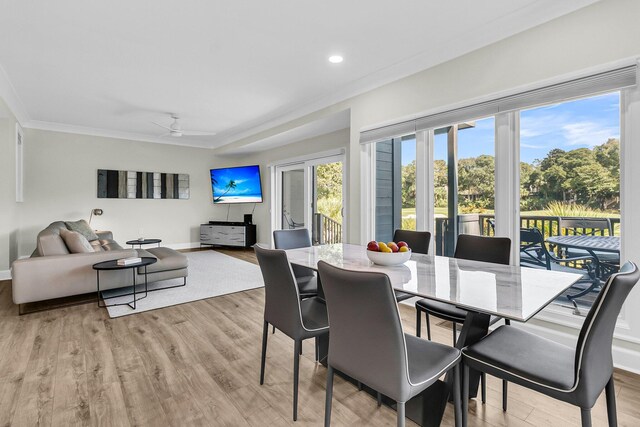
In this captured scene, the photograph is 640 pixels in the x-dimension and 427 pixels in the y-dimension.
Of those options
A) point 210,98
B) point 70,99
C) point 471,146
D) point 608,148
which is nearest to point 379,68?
point 471,146

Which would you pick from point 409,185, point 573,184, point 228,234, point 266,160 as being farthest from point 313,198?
point 573,184

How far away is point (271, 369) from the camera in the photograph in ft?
7.13

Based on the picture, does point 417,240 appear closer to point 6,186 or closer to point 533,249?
point 533,249

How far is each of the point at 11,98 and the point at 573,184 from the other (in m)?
6.47

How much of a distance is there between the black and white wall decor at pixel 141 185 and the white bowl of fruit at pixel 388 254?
6.40m

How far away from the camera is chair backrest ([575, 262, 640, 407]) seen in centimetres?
105

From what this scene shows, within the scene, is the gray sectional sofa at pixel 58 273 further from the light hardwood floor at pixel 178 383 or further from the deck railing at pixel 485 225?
the deck railing at pixel 485 225

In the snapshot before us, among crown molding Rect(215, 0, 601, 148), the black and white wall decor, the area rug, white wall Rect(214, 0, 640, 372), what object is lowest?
the area rug

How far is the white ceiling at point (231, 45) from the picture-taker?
2.38 metres

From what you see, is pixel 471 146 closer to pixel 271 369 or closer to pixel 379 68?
pixel 379 68

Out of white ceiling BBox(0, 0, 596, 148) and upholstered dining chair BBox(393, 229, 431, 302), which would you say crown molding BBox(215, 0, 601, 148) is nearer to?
white ceiling BBox(0, 0, 596, 148)

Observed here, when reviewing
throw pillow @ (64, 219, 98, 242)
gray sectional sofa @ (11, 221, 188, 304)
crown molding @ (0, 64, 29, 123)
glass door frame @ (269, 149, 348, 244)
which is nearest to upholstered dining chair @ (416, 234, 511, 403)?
glass door frame @ (269, 149, 348, 244)

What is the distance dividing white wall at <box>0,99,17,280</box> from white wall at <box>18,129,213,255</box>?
3.74 ft

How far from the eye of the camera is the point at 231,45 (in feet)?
9.62
